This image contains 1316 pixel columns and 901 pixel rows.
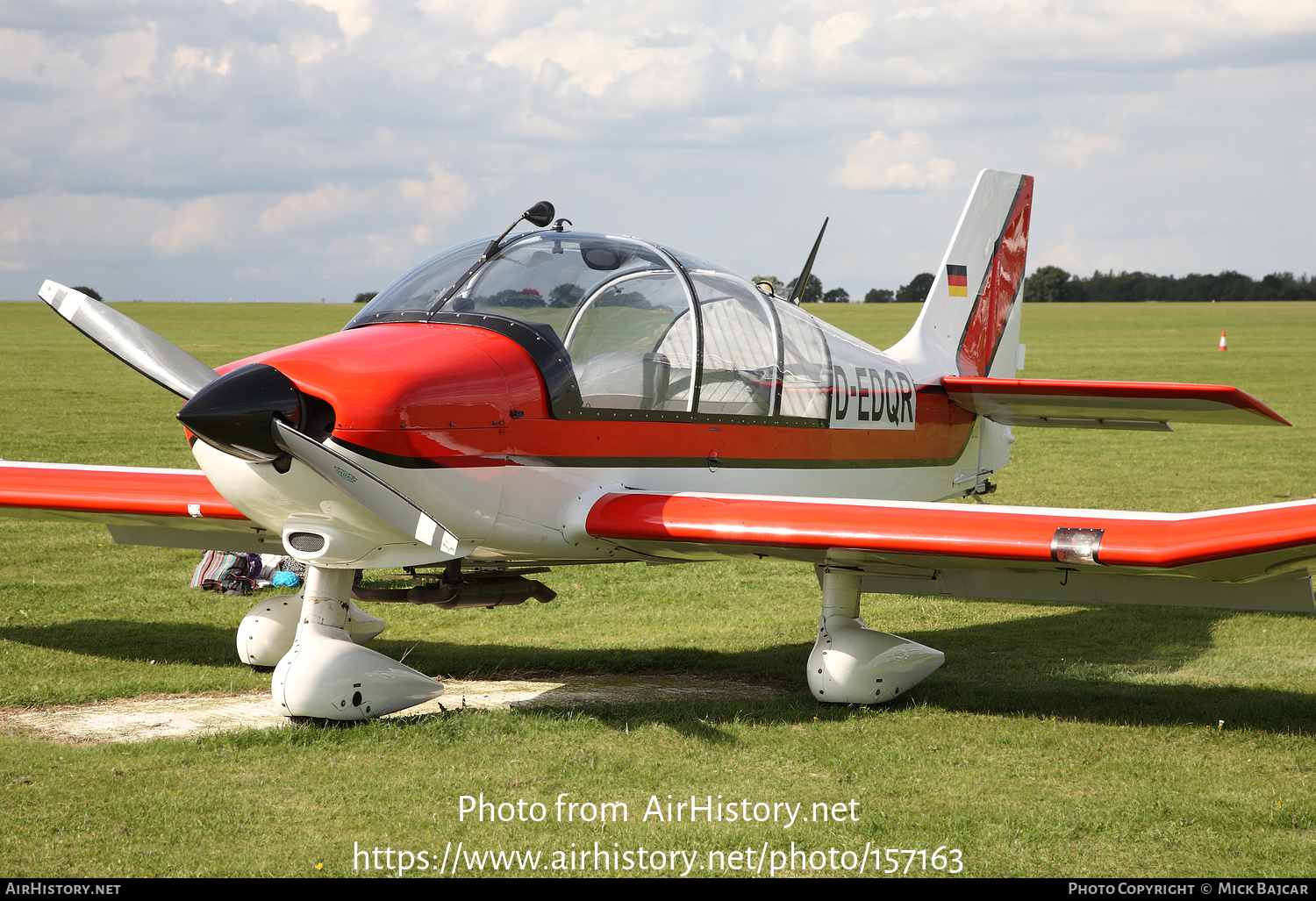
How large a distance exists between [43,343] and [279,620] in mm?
42738

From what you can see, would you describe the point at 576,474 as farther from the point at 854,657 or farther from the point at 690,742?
the point at 854,657

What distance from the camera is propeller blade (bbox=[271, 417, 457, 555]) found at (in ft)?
17.4

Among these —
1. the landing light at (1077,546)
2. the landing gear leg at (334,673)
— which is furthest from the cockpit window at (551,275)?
the landing light at (1077,546)

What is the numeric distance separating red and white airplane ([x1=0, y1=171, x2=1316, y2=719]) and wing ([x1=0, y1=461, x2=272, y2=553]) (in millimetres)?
25

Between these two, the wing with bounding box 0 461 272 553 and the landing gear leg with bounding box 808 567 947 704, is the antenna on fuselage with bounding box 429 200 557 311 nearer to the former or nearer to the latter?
the wing with bounding box 0 461 272 553

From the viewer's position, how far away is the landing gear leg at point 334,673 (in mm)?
6047

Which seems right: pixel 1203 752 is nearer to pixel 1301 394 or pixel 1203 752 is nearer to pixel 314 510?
pixel 314 510

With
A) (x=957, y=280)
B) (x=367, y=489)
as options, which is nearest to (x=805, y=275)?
(x=957, y=280)

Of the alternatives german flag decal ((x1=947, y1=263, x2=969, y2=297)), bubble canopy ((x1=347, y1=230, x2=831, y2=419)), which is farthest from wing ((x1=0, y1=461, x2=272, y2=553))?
german flag decal ((x1=947, y1=263, x2=969, y2=297))

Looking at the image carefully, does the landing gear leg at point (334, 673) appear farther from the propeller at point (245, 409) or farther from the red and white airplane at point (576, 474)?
the propeller at point (245, 409)

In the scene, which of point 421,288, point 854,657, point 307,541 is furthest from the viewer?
point 854,657

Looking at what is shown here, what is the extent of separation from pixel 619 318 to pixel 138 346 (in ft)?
8.20

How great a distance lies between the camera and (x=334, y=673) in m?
6.10

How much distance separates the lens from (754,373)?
23.9ft
